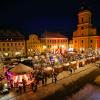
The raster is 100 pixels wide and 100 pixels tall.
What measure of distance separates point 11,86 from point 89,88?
9712 mm

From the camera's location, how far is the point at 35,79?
2383cm

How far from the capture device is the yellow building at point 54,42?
220 ft

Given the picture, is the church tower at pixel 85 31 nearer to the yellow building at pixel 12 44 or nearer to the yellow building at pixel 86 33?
the yellow building at pixel 86 33

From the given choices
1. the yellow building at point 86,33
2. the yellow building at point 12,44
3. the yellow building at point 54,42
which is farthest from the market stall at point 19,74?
the yellow building at point 86,33

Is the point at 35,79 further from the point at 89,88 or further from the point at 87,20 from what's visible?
the point at 87,20

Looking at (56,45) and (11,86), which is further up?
(56,45)

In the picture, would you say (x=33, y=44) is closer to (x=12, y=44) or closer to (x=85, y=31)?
(x=12, y=44)

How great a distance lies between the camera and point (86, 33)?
209 feet

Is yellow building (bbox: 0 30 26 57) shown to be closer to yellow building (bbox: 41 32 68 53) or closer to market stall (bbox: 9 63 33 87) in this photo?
yellow building (bbox: 41 32 68 53)

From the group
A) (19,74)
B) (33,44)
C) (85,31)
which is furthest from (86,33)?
(19,74)

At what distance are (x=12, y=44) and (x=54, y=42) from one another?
1836 centimetres

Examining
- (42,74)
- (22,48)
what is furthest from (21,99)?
(22,48)

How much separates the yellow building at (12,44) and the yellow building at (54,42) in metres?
9.47

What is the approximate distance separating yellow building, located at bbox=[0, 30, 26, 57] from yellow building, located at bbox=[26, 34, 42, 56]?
2.04m
